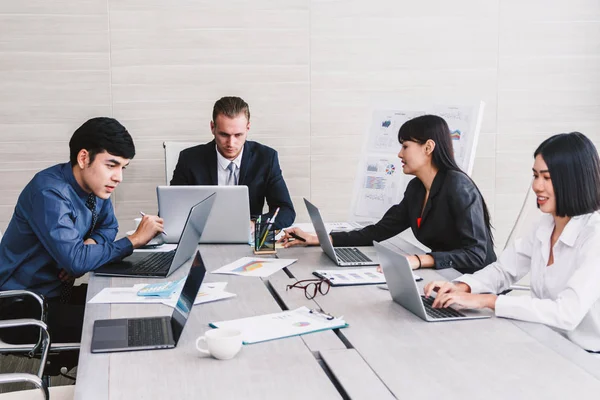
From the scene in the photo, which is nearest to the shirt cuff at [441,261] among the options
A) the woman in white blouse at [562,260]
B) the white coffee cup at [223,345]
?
the woman in white blouse at [562,260]

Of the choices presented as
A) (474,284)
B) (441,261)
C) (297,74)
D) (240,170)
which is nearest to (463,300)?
(474,284)

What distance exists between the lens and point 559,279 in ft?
7.61

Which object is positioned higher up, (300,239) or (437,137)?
(437,137)

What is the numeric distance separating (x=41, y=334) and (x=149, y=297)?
439 millimetres

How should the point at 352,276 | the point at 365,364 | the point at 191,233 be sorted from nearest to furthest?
the point at 365,364
the point at 352,276
the point at 191,233

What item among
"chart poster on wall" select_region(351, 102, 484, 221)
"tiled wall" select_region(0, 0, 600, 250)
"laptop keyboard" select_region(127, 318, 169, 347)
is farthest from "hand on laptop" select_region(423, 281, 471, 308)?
"tiled wall" select_region(0, 0, 600, 250)

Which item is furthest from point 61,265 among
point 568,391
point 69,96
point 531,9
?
point 531,9

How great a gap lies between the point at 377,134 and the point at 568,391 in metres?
3.06

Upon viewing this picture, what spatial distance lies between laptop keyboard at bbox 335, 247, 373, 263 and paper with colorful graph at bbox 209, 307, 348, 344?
803 mm

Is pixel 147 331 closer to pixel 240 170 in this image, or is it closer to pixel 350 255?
pixel 350 255

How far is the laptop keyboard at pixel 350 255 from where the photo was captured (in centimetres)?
290

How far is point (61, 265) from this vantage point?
106 inches

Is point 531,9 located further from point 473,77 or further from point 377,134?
point 377,134

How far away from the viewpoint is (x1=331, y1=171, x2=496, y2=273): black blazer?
292 cm
